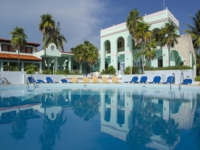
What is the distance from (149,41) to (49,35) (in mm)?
15969

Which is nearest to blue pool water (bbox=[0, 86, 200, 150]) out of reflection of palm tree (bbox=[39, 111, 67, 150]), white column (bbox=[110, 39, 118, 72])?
reflection of palm tree (bbox=[39, 111, 67, 150])

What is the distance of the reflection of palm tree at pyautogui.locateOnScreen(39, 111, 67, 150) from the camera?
3.88m

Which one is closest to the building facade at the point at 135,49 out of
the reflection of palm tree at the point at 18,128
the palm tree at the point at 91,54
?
the palm tree at the point at 91,54

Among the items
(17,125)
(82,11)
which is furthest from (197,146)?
(82,11)

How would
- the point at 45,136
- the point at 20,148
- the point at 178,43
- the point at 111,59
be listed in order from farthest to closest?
the point at 111,59 → the point at 178,43 → the point at 45,136 → the point at 20,148

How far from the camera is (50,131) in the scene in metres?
4.71

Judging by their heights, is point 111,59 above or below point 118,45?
below

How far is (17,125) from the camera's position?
5301 mm

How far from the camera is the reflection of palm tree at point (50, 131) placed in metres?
3.88

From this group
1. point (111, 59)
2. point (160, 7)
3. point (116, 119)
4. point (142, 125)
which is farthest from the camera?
point (111, 59)

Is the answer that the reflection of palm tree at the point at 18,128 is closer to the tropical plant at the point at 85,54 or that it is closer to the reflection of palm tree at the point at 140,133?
the reflection of palm tree at the point at 140,133

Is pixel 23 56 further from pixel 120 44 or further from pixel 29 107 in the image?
pixel 29 107

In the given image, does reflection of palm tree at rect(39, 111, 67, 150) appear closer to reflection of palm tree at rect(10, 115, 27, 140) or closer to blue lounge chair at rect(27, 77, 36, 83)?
reflection of palm tree at rect(10, 115, 27, 140)

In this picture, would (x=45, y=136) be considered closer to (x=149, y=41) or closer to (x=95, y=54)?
(x=149, y=41)
